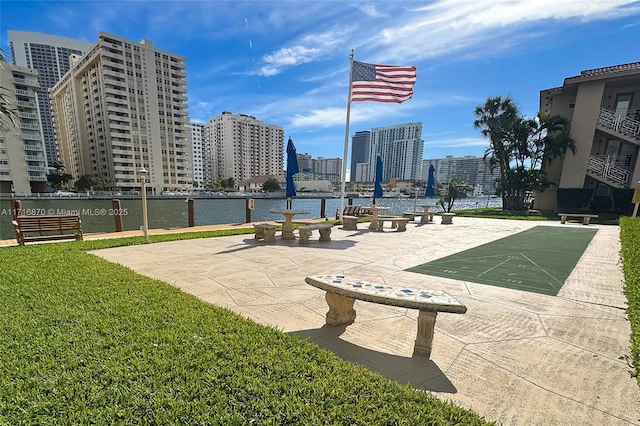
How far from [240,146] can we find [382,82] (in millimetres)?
131699

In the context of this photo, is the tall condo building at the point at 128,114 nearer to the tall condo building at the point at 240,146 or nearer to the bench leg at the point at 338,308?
the tall condo building at the point at 240,146

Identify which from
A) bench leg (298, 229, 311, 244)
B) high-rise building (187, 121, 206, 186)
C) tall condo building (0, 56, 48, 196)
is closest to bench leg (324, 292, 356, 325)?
bench leg (298, 229, 311, 244)

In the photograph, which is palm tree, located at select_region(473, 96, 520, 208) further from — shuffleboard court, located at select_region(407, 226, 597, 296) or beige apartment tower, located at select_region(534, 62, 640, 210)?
shuffleboard court, located at select_region(407, 226, 597, 296)

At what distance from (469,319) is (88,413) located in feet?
12.9

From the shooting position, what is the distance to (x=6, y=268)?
4949mm

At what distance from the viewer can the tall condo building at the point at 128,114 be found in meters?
73.2

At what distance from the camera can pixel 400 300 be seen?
2.63m

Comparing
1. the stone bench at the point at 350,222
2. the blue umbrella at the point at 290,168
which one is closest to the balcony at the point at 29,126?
the blue umbrella at the point at 290,168

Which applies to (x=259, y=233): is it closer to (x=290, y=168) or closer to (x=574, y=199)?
(x=290, y=168)

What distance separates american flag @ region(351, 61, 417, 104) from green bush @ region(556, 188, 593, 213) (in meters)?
19.1

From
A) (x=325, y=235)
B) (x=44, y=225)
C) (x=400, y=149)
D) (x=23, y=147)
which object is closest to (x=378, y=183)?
(x=325, y=235)

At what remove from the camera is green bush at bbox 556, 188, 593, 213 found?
20.9 m

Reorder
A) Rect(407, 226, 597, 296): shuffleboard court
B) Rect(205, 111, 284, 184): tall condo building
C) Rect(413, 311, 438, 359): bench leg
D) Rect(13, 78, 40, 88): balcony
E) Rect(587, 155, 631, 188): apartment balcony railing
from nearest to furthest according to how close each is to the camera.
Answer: Rect(413, 311, 438, 359): bench leg → Rect(407, 226, 597, 296): shuffleboard court → Rect(587, 155, 631, 188): apartment balcony railing → Rect(13, 78, 40, 88): balcony → Rect(205, 111, 284, 184): tall condo building

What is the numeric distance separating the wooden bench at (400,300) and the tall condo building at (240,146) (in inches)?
5352
